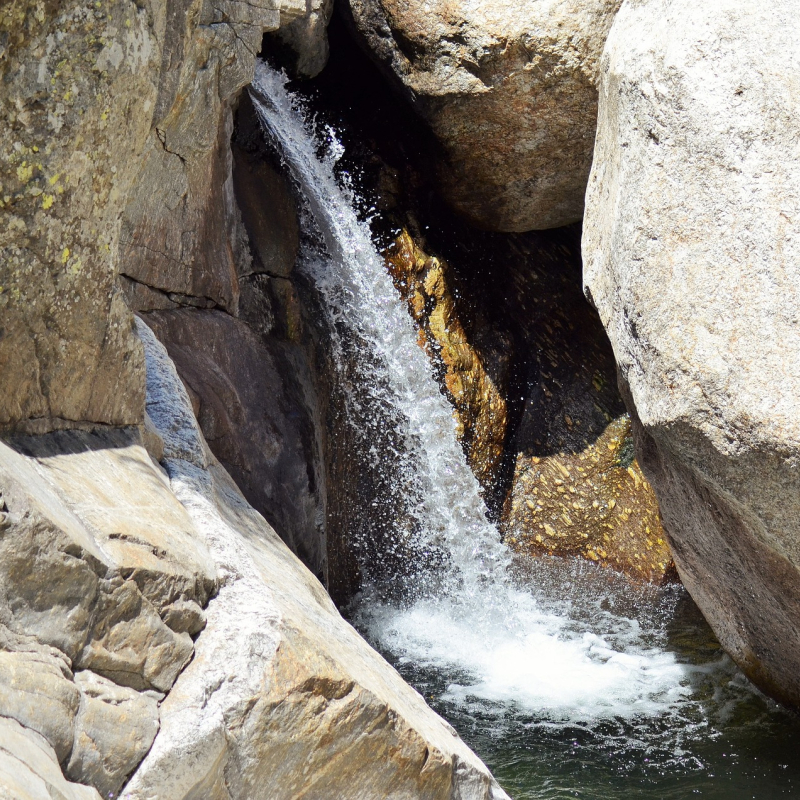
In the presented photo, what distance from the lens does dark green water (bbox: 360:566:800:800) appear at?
10.4ft

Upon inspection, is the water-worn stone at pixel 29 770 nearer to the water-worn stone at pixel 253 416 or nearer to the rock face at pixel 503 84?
the water-worn stone at pixel 253 416

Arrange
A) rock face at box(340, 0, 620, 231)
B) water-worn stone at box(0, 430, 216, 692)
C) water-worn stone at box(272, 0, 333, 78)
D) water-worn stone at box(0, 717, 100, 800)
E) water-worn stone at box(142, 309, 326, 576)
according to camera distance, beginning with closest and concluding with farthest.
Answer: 1. water-worn stone at box(0, 717, 100, 800)
2. water-worn stone at box(0, 430, 216, 692)
3. water-worn stone at box(142, 309, 326, 576)
4. rock face at box(340, 0, 620, 231)
5. water-worn stone at box(272, 0, 333, 78)

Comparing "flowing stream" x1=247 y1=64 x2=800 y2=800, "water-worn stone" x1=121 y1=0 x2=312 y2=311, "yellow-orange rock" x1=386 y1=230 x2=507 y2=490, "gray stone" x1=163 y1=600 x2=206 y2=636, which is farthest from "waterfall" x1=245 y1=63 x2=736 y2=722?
"gray stone" x1=163 y1=600 x2=206 y2=636

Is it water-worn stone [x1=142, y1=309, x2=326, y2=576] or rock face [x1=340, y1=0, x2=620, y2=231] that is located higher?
rock face [x1=340, y1=0, x2=620, y2=231]

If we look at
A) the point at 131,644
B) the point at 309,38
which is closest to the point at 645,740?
the point at 131,644

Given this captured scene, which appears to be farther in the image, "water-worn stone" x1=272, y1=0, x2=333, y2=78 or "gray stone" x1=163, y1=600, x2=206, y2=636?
"water-worn stone" x1=272, y1=0, x2=333, y2=78

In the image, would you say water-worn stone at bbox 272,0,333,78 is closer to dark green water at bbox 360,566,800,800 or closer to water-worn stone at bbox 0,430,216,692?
dark green water at bbox 360,566,800,800

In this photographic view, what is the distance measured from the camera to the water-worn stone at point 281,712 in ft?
5.70

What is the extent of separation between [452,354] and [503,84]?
159 centimetres

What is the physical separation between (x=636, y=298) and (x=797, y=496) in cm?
78

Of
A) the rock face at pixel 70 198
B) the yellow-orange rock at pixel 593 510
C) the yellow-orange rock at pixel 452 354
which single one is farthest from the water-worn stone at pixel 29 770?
the yellow-orange rock at pixel 593 510

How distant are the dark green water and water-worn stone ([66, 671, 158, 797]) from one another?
1.87 meters

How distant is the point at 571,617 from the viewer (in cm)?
464

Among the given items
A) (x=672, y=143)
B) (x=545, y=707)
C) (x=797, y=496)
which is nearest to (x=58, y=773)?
(x=797, y=496)
